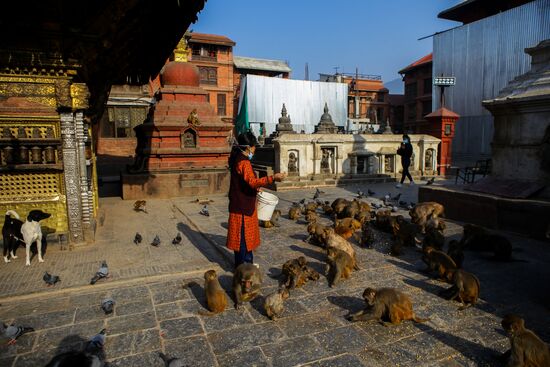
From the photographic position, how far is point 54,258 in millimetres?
6160

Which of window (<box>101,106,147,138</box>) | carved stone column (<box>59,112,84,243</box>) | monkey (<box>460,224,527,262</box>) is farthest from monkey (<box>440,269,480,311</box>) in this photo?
window (<box>101,106,147,138</box>)

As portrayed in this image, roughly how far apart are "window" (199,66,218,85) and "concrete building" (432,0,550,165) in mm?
22536

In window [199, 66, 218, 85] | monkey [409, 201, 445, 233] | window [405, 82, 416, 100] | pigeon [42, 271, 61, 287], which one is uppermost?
window [199, 66, 218, 85]

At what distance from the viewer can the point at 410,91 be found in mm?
43562

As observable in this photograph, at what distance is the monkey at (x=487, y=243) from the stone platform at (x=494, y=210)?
55.3 inches

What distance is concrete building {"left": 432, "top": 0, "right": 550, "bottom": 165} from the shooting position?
84.7 feet

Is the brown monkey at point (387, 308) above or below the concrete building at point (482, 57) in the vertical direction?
below

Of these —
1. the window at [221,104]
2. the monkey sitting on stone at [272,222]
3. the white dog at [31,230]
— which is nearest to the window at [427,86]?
the window at [221,104]

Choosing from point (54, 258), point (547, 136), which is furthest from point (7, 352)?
point (547, 136)

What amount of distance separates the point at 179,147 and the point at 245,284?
9847mm

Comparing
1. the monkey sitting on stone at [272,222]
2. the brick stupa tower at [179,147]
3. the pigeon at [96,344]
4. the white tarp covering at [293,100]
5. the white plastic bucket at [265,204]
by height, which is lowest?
the pigeon at [96,344]

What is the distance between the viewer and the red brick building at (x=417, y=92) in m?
40.5

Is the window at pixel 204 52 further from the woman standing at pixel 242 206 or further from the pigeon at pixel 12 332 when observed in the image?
the pigeon at pixel 12 332

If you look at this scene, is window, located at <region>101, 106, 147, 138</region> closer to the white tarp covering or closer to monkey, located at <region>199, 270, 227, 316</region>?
the white tarp covering
